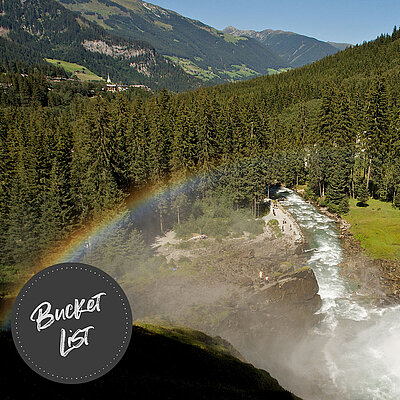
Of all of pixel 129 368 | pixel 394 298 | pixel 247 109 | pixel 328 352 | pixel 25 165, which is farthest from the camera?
pixel 247 109

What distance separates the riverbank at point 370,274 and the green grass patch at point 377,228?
1.29 meters

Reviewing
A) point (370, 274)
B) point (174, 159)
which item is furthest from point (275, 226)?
point (174, 159)

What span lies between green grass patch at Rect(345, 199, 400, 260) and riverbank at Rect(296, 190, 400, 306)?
1.29m

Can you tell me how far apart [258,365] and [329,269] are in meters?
16.8

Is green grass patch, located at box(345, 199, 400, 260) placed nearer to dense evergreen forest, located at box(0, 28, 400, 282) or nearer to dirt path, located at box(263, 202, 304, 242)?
dense evergreen forest, located at box(0, 28, 400, 282)

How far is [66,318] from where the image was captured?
789cm

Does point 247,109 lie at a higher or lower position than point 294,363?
higher

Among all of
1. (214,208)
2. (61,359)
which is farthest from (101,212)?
(61,359)

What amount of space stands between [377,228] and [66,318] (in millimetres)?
45495

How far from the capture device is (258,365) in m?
21.8

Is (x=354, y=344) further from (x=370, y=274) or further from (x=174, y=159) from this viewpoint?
(x=174, y=159)

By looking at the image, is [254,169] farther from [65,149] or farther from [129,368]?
[129,368]

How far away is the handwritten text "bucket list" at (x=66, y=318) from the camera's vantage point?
7.76m

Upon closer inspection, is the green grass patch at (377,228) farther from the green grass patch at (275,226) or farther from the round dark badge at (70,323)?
the round dark badge at (70,323)
